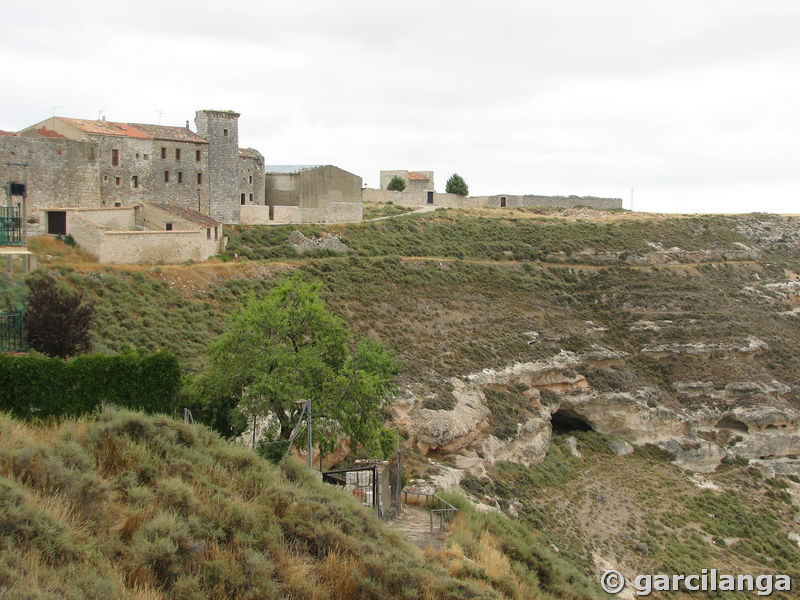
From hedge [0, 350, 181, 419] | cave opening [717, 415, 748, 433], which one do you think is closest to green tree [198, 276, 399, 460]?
hedge [0, 350, 181, 419]

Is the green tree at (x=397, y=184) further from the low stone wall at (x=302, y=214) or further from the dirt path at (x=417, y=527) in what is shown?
the dirt path at (x=417, y=527)

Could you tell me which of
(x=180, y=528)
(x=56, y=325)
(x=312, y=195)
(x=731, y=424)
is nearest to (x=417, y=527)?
(x=180, y=528)

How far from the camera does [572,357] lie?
40562 millimetres

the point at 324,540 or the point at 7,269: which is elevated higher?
the point at 7,269

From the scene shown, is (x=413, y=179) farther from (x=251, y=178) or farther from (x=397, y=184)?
(x=251, y=178)

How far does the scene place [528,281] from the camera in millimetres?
48312

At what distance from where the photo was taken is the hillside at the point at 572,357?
2859cm

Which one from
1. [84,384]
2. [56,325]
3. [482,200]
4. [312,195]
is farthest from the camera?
[482,200]

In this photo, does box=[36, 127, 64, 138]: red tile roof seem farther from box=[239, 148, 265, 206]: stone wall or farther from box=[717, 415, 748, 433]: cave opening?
box=[717, 415, 748, 433]: cave opening

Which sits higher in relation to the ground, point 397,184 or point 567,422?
point 397,184

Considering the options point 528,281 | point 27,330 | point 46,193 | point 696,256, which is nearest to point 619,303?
point 528,281

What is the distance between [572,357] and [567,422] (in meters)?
3.35

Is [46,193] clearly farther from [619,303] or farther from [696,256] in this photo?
[696,256]

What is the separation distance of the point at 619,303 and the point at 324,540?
38.8m
